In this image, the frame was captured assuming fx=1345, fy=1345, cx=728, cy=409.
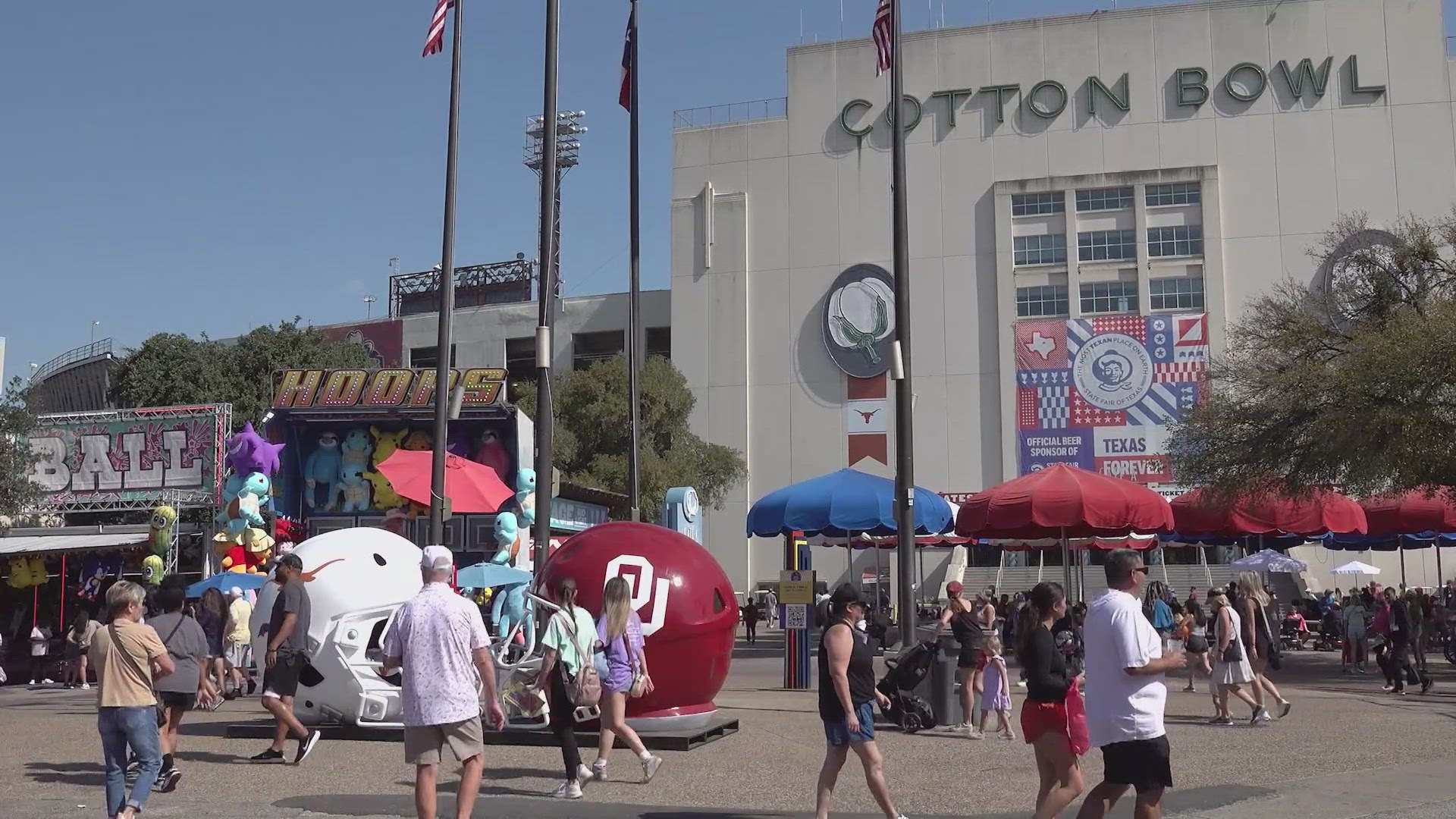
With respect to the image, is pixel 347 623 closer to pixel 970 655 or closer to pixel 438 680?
pixel 438 680

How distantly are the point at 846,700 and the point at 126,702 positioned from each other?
178 inches

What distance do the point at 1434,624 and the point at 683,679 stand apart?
2339 cm

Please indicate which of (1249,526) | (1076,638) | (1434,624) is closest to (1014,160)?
(1434,624)

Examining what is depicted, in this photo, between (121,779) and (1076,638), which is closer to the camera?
(121,779)

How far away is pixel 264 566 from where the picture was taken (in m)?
22.9

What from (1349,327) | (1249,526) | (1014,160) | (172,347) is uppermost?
(1014,160)

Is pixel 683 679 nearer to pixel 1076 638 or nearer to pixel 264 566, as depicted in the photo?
pixel 1076 638

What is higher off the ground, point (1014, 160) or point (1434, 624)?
point (1014, 160)

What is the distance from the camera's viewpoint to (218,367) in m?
52.6

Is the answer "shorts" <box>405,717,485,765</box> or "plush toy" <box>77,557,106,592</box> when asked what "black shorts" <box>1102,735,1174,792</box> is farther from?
"plush toy" <box>77,557,106,592</box>

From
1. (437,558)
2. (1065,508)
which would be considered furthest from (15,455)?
(437,558)

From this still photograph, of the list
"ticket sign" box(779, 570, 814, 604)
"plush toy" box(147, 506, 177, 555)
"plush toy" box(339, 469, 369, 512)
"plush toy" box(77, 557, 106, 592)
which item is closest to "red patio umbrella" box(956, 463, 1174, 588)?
"ticket sign" box(779, 570, 814, 604)

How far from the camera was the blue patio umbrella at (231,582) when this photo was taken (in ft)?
64.3

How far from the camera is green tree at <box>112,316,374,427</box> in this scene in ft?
171
